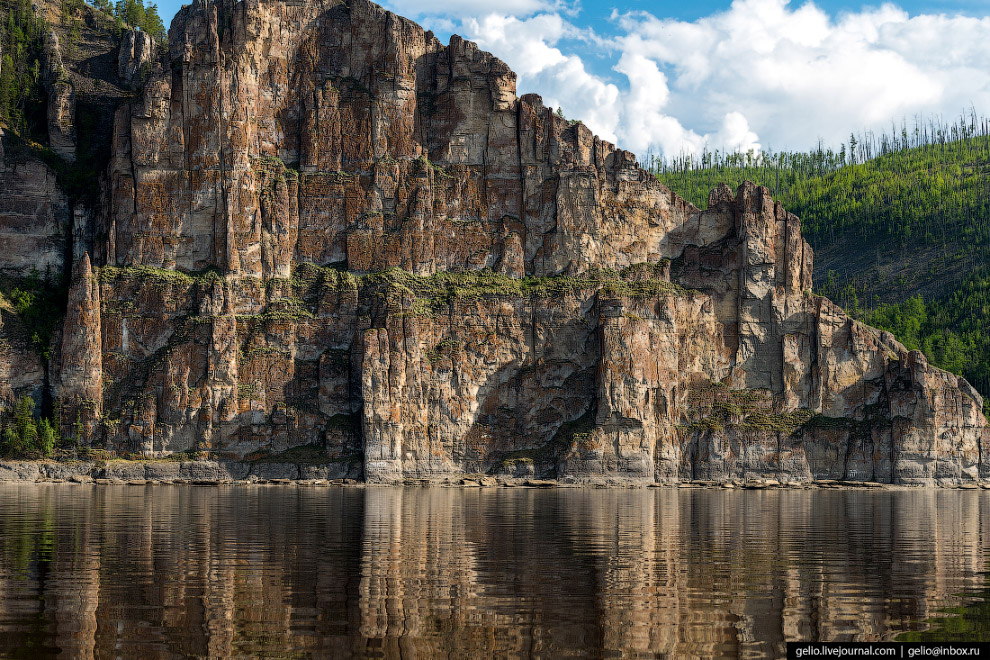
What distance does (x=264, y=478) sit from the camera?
6102 inches

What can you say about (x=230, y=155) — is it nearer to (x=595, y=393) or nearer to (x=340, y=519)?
(x=595, y=393)

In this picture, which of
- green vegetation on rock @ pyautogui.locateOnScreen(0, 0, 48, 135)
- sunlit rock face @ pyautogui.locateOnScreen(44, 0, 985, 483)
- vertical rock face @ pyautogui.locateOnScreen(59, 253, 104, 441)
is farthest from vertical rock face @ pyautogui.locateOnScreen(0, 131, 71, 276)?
vertical rock face @ pyautogui.locateOnScreen(59, 253, 104, 441)

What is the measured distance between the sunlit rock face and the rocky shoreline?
8.82 feet

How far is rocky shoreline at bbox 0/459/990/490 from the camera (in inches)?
5733

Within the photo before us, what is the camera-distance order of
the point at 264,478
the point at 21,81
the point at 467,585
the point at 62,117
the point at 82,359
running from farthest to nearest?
1. the point at 21,81
2. the point at 62,117
3. the point at 82,359
4. the point at 264,478
5. the point at 467,585

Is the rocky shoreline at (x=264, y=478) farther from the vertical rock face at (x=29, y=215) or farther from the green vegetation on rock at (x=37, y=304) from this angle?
the vertical rock face at (x=29, y=215)

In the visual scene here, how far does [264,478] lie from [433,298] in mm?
40599

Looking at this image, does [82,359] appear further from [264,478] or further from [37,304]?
[264,478]

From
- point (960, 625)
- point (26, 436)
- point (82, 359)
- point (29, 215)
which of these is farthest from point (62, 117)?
point (960, 625)

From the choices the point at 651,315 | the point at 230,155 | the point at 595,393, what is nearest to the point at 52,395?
the point at 230,155

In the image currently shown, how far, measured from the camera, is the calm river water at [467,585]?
30625 mm

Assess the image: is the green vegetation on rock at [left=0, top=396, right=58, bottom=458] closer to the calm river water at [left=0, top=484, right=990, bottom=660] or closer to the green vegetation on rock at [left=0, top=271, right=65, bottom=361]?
the green vegetation on rock at [left=0, top=271, right=65, bottom=361]

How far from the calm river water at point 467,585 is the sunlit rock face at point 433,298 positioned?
85.4 meters

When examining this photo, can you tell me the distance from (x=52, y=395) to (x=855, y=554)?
133176 millimetres
